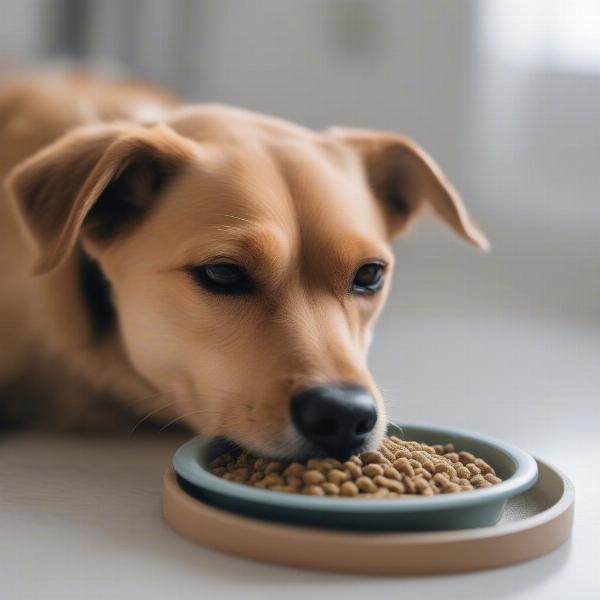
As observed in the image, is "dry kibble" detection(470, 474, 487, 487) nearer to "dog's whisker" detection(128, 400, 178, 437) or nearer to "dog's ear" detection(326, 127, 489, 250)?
"dog's whisker" detection(128, 400, 178, 437)

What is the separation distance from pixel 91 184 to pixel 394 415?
934 millimetres

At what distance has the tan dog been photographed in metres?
1.56

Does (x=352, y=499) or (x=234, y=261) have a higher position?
(x=234, y=261)

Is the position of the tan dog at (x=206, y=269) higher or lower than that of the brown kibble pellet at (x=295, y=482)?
higher

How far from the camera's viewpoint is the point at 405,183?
85.8 inches

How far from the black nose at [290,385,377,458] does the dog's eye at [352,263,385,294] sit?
0.35 metres

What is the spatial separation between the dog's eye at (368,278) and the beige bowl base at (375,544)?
0.53 meters

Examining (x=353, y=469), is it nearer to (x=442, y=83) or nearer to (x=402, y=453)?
(x=402, y=453)

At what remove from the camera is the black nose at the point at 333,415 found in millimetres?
1443

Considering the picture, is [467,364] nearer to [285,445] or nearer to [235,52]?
[285,445]

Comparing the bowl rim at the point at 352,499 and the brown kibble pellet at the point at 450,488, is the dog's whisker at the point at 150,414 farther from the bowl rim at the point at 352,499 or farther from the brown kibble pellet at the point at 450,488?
the brown kibble pellet at the point at 450,488

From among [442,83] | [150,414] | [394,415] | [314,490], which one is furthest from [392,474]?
[442,83]

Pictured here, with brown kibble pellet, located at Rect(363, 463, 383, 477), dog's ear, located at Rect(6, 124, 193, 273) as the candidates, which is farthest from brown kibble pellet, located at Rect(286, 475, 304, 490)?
dog's ear, located at Rect(6, 124, 193, 273)

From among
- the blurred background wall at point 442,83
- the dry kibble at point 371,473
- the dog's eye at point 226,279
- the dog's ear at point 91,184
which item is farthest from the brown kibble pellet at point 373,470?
the blurred background wall at point 442,83
